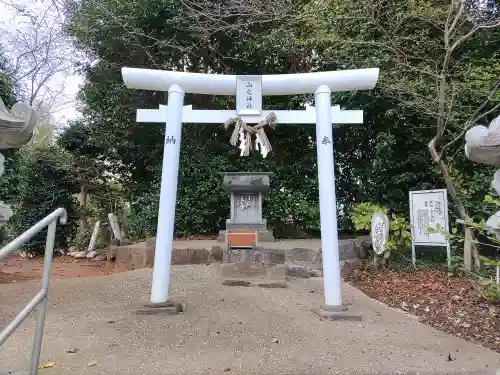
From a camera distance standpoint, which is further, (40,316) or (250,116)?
(250,116)

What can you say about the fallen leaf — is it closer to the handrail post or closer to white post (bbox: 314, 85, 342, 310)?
the handrail post

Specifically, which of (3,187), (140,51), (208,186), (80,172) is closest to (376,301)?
(208,186)

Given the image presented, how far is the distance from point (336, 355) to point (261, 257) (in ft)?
10.4

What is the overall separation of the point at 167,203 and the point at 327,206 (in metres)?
1.82

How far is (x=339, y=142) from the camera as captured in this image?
34.7ft

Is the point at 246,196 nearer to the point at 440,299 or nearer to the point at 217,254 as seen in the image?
the point at 217,254

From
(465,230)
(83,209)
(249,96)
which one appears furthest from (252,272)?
(83,209)

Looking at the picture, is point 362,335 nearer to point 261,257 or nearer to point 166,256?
point 166,256

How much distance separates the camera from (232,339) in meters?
3.45

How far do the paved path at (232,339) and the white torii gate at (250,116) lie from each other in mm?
545

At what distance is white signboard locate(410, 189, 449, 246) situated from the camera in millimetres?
6570

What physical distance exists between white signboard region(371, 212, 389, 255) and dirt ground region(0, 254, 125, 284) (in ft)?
17.4

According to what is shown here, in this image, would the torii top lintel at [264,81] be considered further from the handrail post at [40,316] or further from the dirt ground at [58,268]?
the dirt ground at [58,268]

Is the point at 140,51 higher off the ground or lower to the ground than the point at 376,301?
higher
